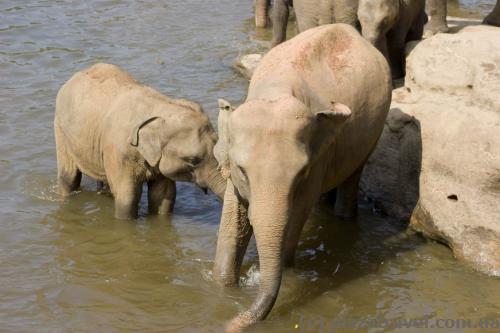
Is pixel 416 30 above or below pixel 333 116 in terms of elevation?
below

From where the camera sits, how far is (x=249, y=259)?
21.5ft

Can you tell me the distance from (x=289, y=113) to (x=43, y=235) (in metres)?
2.91

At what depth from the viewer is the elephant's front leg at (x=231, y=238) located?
5730mm

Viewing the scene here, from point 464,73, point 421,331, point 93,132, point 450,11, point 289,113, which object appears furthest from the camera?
point 450,11

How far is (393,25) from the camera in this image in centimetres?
832

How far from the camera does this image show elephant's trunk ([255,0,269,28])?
13.7 metres

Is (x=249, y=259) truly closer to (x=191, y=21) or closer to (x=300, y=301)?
(x=300, y=301)

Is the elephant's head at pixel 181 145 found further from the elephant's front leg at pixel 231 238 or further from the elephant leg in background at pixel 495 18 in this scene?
the elephant leg in background at pixel 495 18

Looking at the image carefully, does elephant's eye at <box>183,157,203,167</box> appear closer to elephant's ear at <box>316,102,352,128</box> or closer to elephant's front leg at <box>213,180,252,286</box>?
elephant's front leg at <box>213,180,252,286</box>

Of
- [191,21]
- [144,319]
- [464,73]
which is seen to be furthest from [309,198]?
[191,21]

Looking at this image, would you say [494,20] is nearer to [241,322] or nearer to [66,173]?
[66,173]

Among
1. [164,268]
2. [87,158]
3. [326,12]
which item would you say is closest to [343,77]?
[164,268]

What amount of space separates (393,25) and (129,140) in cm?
268

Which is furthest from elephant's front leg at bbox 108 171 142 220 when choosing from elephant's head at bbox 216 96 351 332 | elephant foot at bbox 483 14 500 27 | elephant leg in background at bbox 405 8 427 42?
elephant foot at bbox 483 14 500 27
